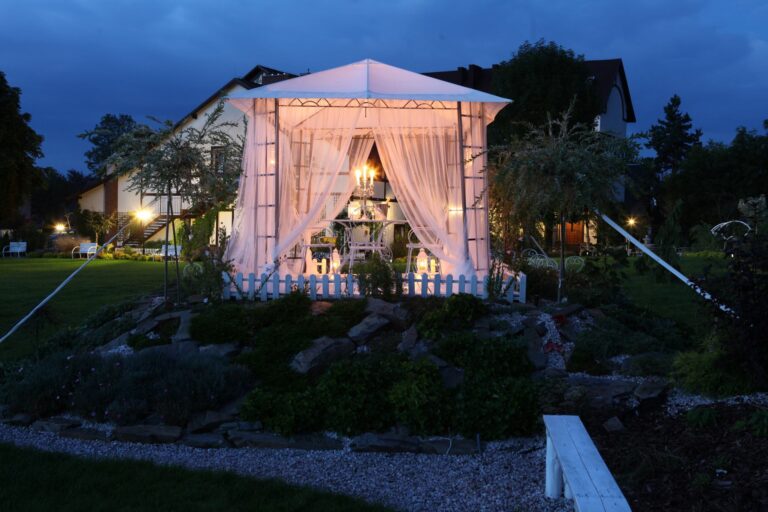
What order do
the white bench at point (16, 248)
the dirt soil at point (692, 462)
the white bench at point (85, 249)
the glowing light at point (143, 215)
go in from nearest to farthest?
the dirt soil at point (692, 462), the white bench at point (85, 249), the white bench at point (16, 248), the glowing light at point (143, 215)

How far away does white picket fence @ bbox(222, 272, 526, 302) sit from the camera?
8312mm

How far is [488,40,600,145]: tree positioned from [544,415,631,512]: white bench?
67.6ft

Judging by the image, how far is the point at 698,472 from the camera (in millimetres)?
3732

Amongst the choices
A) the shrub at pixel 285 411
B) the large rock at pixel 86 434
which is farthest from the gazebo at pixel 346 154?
the large rock at pixel 86 434

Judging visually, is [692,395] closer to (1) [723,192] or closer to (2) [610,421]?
(2) [610,421]

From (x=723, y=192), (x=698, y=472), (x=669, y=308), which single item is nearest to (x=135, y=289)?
(x=669, y=308)

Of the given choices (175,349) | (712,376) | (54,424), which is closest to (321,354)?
(175,349)

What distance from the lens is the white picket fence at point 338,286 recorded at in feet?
27.3

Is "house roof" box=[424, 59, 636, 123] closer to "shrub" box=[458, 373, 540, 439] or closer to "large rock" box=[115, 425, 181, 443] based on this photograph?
"shrub" box=[458, 373, 540, 439]

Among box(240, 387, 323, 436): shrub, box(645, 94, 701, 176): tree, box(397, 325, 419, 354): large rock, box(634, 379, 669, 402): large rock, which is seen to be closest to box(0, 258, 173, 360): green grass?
box(240, 387, 323, 436): shrub

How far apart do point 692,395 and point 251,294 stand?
5023 mm

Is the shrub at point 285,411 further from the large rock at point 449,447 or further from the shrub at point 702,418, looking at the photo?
the shrub at point 702,418

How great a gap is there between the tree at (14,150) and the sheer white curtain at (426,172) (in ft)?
48.2

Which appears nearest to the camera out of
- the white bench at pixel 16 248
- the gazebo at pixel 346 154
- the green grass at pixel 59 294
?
the green grass at pixel 59 294
